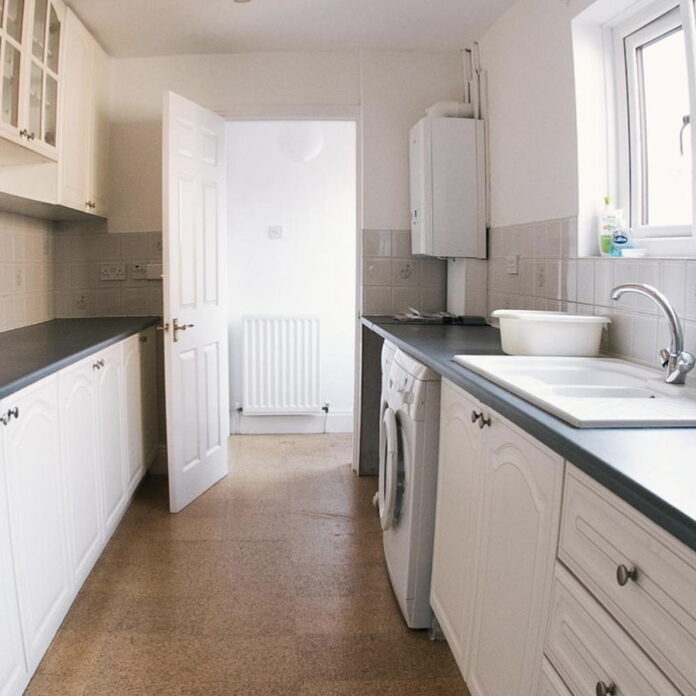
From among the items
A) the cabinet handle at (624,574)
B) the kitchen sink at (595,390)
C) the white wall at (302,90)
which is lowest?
the cabinet handle at (624,574)

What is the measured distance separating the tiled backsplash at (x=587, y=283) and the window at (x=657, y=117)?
18 centimetres

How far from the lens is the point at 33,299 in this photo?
3.16 metres

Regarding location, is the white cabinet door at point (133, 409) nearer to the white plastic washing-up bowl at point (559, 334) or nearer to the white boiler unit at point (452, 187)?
the white boiler unit at point (452, 187)

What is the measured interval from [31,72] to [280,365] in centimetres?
240

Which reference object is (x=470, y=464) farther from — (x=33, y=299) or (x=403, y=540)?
(x=33, y=299)

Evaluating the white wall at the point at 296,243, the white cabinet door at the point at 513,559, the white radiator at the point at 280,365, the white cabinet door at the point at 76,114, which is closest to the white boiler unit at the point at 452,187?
the white wall at the point at 296,243

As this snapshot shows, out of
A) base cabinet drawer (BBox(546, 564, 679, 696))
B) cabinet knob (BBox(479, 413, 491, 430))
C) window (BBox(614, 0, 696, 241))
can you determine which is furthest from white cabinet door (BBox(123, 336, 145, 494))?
base cabinet drawer (BBox(546, 564, 679, 696))

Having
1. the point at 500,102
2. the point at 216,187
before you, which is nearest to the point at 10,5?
the point at 216,187

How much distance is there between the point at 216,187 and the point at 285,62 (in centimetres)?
76

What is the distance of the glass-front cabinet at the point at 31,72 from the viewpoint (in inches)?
86.4

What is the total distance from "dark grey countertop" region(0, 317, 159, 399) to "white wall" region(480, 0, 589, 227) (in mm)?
1739

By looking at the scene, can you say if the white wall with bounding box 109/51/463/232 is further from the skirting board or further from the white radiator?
the skirting board

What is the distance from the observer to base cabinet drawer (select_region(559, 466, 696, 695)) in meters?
0.77

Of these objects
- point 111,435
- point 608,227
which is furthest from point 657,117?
point 111,435
